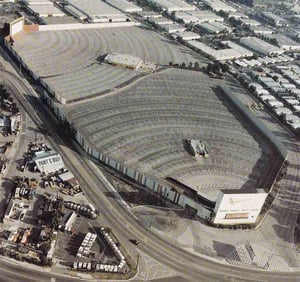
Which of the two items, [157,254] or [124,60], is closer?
[157,254]

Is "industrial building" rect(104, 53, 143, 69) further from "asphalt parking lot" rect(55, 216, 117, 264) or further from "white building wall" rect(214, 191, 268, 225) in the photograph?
"asphalt parking lot" rect(55, 216, 117, 264)

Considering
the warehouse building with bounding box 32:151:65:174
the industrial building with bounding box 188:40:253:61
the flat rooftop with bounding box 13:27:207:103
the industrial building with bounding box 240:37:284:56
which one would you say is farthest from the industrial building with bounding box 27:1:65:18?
the warehouse building with bounding box 32:151:65:174

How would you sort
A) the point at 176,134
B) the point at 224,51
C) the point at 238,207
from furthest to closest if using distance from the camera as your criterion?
the point at 224,51
the point at 176,134
the point at 238,207

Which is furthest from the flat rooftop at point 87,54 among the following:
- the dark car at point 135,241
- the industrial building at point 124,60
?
the dark car at point 135,241

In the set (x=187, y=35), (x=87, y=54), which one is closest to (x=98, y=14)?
(x=187, y=35)

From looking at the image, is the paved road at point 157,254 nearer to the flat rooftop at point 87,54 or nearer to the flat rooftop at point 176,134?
the flat rooftop at point 176,134

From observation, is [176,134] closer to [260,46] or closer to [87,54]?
[87,54]

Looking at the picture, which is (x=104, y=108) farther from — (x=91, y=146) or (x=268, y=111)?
(x=268, y=111)
